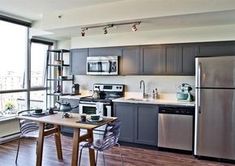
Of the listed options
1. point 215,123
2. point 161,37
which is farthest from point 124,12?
point 215,123

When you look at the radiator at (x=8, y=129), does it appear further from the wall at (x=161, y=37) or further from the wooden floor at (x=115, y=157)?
the wall at (x=161, y=37)

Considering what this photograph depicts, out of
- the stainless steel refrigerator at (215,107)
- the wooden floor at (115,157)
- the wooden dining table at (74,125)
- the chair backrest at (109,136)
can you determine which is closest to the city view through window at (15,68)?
the wooden floor at (115,157)

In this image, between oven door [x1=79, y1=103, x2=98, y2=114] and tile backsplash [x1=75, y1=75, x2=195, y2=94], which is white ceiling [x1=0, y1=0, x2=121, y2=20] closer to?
tile backsplash [x1=75, y1=75, x2=195, y2=94]

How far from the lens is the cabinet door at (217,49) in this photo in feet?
13.6

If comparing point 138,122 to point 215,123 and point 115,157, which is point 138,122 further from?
point 215,123

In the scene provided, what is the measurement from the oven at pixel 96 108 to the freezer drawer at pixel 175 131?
1077 mm

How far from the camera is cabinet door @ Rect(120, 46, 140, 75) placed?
16.1 feet

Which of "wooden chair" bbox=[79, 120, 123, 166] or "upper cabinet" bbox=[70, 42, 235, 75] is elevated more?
"upper cabinet" bbox=[70, 42, 235, 75]

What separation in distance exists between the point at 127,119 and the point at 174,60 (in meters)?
1.51

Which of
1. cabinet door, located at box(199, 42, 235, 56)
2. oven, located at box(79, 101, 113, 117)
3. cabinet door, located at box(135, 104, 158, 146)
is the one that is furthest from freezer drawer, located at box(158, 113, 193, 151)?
cabinet door, located at box(199, 42, 235, 56)

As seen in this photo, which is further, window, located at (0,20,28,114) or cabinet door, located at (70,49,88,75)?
cabinet door, located at (70,49,88,75)

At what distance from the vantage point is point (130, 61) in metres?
4.99

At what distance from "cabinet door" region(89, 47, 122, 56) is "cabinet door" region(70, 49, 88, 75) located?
0.63 feet

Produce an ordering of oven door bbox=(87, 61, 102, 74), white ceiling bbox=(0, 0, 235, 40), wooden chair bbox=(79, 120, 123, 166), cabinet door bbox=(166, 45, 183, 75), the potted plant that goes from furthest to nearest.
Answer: oven door bbox=(87, 61, 102, 74), the potted plant, cabinet door bbox=(166, 45, 183, 75), white ceiling bbox=(0, 0, 235, 40), wooden chair bbox=(79, 120, 123, 166)
